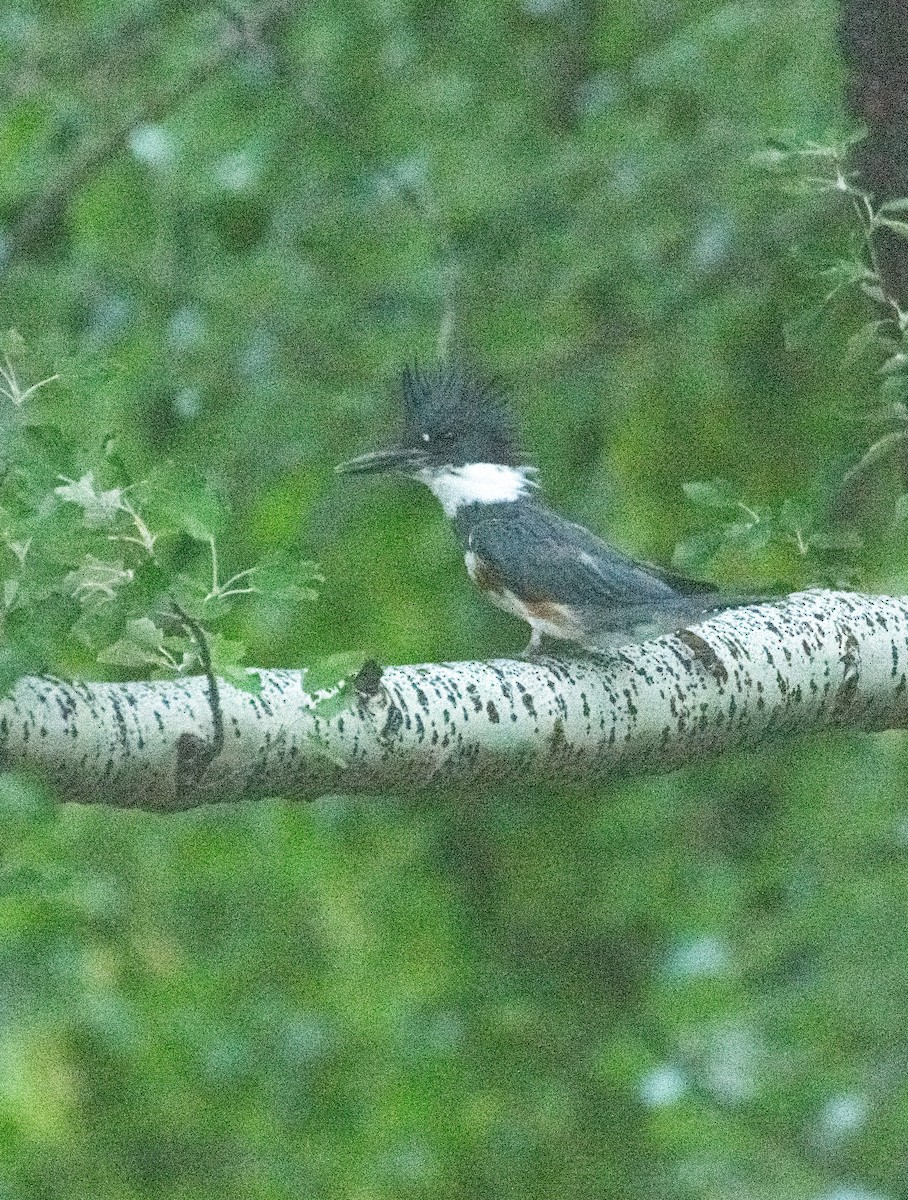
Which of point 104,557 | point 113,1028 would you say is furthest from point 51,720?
point 113,1028

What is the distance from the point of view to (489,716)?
92.1 inches

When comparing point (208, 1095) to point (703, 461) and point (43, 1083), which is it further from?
point (703, 461)

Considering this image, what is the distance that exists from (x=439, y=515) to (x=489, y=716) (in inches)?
78.5

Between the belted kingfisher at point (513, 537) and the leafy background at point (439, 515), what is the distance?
43 centimetres

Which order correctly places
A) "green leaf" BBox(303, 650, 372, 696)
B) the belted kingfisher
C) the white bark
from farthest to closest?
the belted kingfisher < the white bark < "green leaf" BBox(303, 650, 372, 696)

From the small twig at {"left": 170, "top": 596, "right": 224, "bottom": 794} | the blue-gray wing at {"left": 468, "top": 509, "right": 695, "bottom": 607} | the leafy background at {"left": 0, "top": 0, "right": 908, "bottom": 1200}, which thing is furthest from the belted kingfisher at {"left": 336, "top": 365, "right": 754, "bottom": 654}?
the small twig at {"left": 170, "top": 596, "right": 224, "bottom": 794}

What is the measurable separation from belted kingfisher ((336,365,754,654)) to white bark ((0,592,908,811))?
0.26 ft

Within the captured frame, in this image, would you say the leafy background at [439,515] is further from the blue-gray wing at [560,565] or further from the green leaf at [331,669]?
the green leaf at [331,669]

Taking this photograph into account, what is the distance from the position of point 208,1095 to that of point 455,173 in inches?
72.4

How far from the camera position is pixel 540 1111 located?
172 inches

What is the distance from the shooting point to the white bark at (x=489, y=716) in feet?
6.82


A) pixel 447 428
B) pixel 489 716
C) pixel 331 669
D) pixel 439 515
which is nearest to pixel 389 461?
pixel 447 428

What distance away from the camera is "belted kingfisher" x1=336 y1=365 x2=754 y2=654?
277cm

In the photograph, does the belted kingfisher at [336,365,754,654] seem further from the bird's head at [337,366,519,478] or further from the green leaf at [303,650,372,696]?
the green leaf at [303,650,372,696]
